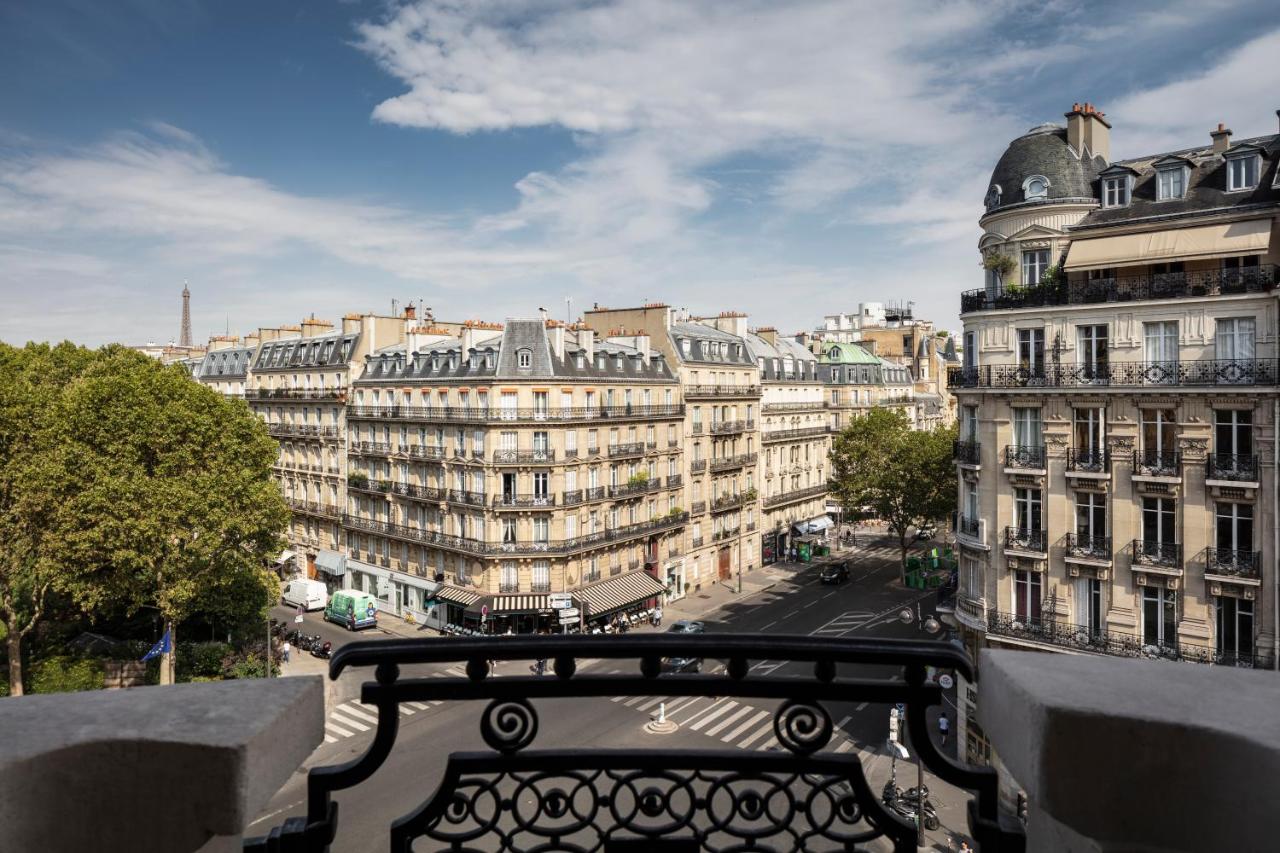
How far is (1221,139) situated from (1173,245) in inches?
207

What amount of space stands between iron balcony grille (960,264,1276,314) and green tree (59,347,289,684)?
92.8ft

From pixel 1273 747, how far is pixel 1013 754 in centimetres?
77

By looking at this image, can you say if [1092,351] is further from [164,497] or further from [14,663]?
[14,663]

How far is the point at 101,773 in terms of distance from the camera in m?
2.65

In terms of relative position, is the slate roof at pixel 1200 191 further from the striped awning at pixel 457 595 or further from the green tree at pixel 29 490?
the green tree at pixel 29 490

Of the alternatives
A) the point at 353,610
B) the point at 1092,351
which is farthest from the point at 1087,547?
the point at 353,610

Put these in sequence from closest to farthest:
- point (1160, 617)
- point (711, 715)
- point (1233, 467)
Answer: point (1233, 467), point (1160, 617), point (711, 715)

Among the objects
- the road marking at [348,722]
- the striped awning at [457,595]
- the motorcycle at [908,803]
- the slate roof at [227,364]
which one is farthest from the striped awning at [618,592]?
the slate roof at [227,364]

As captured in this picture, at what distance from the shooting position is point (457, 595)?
4347cm

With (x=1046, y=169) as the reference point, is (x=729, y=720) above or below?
below

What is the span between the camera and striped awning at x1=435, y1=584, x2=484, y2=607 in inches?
1681

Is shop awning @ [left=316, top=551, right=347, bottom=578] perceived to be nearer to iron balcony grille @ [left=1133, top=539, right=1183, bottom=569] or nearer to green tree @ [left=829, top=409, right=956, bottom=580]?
green tree @ [left=829, top=409, right=956, bottom=580]

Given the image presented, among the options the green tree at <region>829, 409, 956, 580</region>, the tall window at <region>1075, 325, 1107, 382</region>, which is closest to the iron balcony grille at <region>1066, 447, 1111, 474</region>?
the tall window at <region>1075, 325, 1107, 382</region>

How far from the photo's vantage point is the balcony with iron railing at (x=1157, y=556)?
74.8 feet
